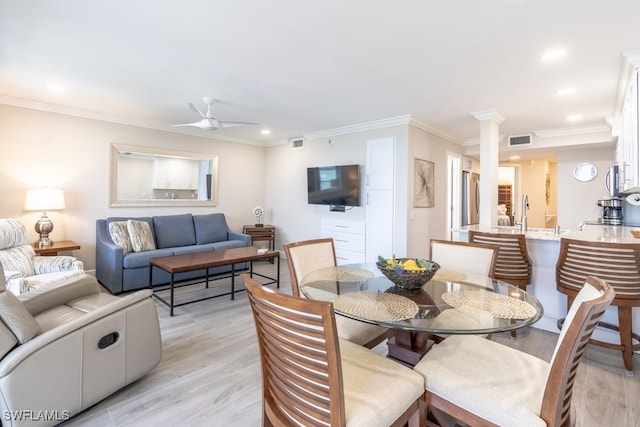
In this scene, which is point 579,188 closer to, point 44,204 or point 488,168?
point 488,168

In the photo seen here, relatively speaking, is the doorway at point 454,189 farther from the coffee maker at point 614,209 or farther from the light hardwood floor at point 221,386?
the light hardwood floor at point 221,386

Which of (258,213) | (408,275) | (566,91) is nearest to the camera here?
(408,275)

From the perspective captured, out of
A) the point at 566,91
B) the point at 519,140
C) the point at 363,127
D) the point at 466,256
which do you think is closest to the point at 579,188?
the point at 519,140

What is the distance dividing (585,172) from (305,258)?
584 centimetres

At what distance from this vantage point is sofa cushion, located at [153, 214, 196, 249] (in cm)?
485

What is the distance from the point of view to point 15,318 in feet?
5.26

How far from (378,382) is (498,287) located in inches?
43.2

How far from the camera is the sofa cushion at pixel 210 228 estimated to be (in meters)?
5.28

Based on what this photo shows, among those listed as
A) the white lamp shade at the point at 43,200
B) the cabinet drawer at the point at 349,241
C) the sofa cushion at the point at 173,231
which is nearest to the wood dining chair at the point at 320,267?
the cabinet drawer at the point at 349,241

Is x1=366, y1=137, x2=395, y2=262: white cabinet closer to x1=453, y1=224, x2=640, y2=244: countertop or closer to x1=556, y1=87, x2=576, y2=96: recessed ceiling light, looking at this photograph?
x1=453, y1=224, x2=640, y2=244: countertop

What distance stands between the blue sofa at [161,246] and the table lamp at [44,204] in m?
0.53

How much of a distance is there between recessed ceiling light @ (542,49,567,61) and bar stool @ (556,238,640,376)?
1.53 metres

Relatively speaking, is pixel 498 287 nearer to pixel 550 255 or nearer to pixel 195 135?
pixel 550 255

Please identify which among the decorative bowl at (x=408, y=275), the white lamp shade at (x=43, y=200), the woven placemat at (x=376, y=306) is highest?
the white lamp shade at (x=43, y=200)
